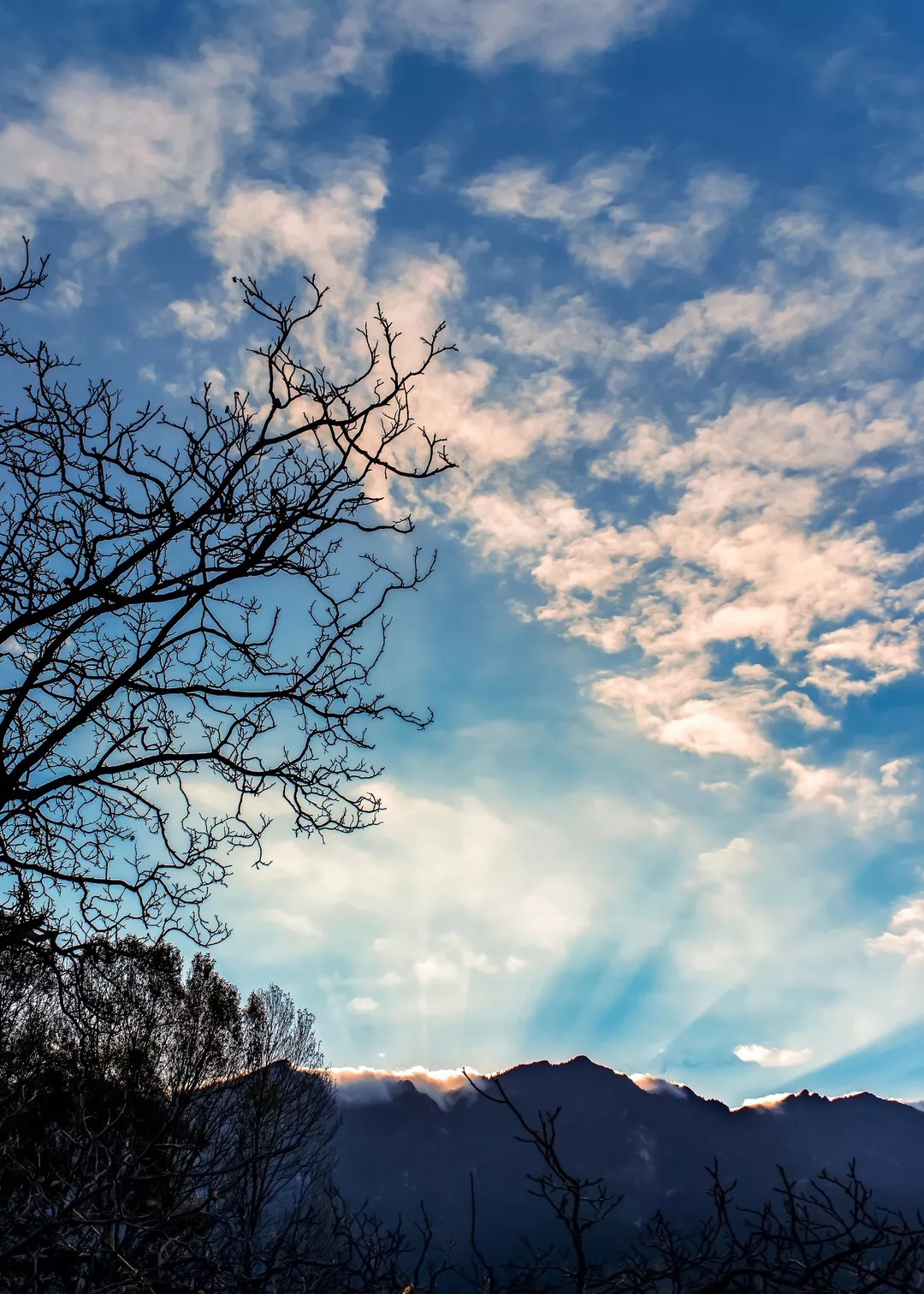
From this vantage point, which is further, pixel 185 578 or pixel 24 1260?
pixel 185 578

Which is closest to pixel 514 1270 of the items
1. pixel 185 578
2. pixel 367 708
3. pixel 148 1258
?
pixel 148 1258

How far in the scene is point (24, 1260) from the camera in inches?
108

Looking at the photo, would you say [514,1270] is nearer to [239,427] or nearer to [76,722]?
[76,722]

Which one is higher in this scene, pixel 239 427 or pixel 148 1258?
pixel 239 427

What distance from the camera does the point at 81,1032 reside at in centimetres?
618

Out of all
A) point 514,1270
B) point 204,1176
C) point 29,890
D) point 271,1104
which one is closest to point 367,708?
point 29,890

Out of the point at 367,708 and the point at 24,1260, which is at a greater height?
the point at 367,708

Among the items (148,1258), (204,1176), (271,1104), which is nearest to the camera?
(204,1176)

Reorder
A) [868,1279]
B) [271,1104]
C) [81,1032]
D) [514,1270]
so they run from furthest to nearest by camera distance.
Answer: [271,1104] < [81,1032] < [514,1270] < [868,1279]

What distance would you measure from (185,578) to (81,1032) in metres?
3.79

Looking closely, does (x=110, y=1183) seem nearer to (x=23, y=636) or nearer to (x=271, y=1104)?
(x=23, y=636)

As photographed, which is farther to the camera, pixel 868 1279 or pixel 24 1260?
pixel 24 1260

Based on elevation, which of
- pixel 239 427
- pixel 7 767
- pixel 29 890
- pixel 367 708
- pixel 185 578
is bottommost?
pixel 29 890

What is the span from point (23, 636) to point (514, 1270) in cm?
505
